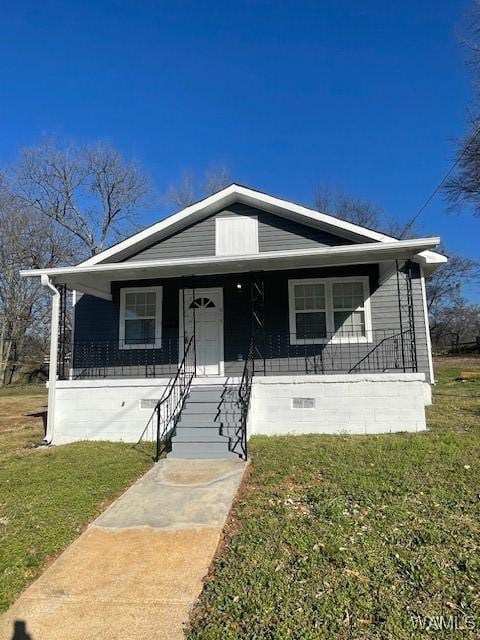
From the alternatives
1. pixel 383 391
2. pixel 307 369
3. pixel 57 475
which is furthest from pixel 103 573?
pixel 307 369

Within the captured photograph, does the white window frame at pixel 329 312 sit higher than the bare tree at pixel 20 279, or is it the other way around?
the bare tree at pixel 20 279

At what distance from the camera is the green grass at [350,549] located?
8.66 ft

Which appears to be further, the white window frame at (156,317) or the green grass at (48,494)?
the white window frame at (156,317)

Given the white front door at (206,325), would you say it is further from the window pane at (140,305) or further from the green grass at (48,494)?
the green grass at (48,494)

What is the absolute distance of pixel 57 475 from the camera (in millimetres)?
5773

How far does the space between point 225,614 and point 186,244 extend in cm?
852

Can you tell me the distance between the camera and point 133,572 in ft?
10.9

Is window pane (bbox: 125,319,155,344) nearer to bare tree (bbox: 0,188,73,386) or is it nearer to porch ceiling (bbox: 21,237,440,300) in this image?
porch ceiling (bbox: 21,237,440,300)

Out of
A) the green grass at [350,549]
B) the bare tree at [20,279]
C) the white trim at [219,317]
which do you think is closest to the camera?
the green grass at [350,549]

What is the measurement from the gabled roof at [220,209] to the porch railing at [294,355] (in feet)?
7.25

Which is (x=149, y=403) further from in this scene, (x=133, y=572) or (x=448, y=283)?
(x=448, y=283)

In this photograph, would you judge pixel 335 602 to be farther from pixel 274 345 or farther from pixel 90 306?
pixel 90 306

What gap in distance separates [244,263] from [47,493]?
5.20m

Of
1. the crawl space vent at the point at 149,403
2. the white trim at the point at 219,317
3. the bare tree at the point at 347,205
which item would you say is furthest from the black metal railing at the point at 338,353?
the bare tree at the point at 347,205
